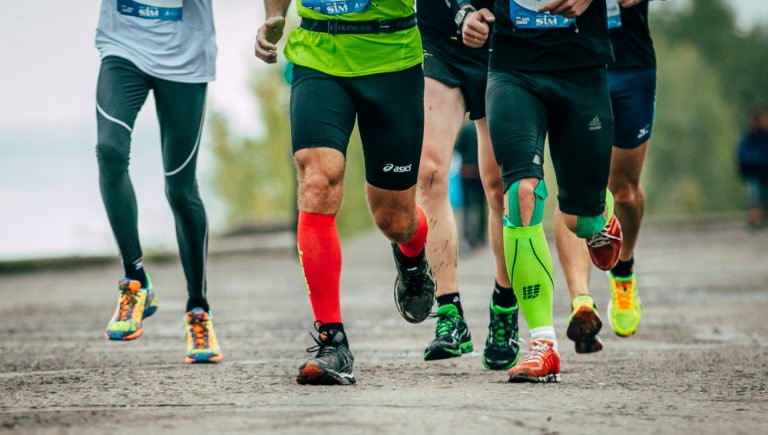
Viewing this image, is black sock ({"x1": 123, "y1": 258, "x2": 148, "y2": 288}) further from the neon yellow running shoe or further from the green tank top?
the neon yellow running shoe

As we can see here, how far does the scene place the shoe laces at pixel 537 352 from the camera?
5383 mm

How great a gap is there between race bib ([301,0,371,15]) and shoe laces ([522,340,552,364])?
62.4 inches

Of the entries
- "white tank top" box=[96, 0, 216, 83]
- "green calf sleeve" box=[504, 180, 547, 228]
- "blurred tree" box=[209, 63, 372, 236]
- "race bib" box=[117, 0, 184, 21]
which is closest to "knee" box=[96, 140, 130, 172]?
"white tank top" box=[96, 0, 216, 83]

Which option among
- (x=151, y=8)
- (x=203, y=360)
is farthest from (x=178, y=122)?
(x=203, y=360)

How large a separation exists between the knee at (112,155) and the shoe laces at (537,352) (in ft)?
7.67

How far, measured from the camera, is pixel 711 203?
87.2 m

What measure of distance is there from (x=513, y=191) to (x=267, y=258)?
15106 millimetres

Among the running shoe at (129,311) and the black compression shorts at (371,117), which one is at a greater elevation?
the black compression shorts at (371,117)

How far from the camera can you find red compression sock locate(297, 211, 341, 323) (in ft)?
17.8

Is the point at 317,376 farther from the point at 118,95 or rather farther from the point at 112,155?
the point at 118,95

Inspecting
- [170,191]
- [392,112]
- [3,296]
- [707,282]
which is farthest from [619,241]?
[3,296]

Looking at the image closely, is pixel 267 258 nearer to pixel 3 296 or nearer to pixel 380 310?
pixel 3 296

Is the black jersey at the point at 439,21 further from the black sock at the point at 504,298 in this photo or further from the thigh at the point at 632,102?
the thigh at the point at 632,102

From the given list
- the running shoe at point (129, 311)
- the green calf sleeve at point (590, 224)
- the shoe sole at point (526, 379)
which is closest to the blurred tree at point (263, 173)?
the running shoe at point (129, 311)
